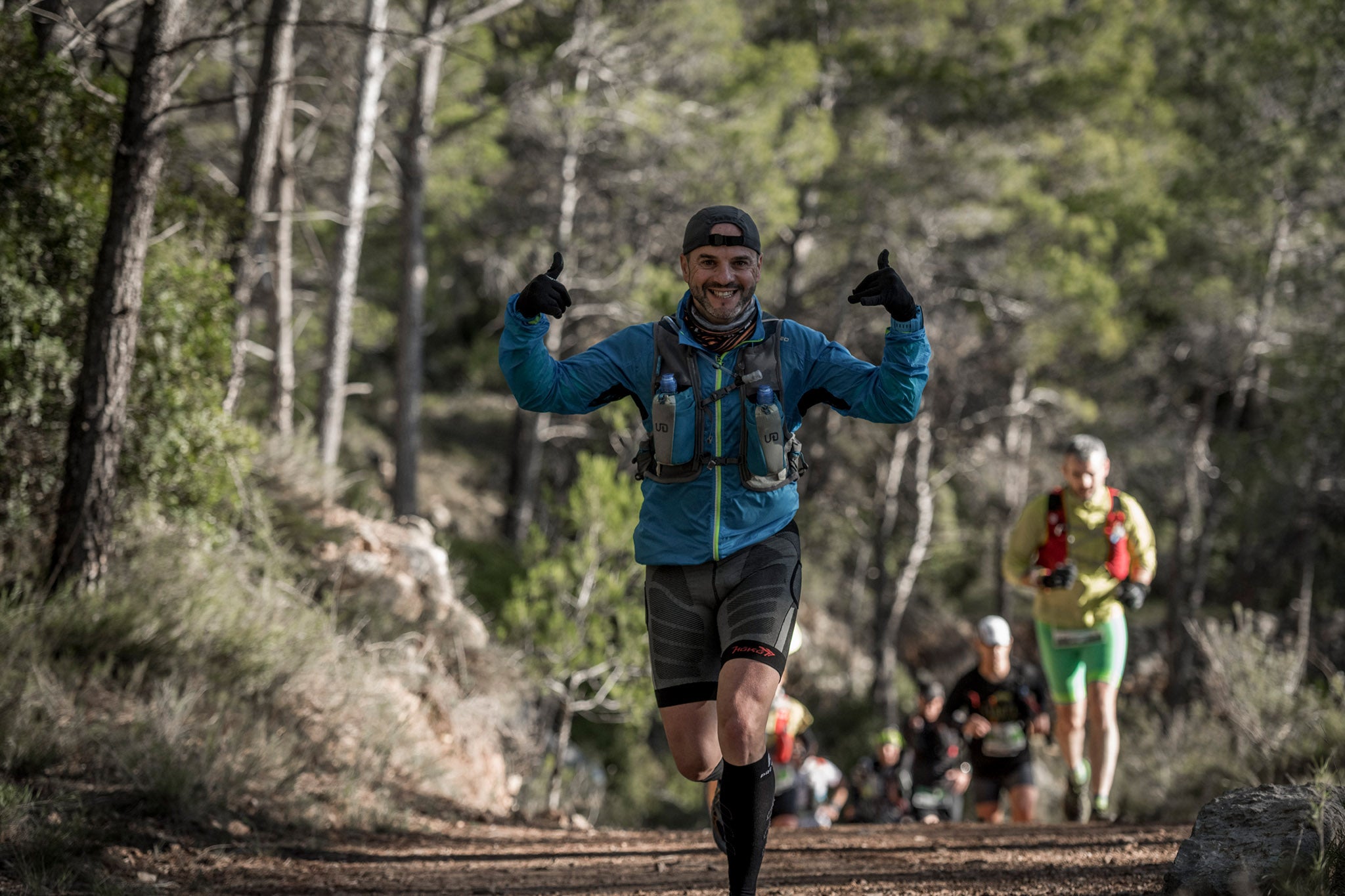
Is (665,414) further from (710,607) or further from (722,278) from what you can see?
(710,607)

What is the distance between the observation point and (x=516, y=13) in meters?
16.8

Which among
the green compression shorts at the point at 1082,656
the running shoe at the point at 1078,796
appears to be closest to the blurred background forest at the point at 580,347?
the running shoe at the point at 1078,796

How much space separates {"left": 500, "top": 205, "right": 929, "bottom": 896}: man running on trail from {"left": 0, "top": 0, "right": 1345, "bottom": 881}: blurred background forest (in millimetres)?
2507

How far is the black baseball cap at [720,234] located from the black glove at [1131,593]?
365 cm

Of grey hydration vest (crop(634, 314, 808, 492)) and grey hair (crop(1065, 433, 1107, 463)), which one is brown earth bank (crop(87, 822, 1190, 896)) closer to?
grey hydration vest (crop(634, 314, 808, 492))

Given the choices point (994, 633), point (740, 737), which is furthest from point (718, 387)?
point (994, 633)

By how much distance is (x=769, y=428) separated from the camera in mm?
3596

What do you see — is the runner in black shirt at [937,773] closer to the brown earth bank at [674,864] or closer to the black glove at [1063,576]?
the black glove at [1063,576]

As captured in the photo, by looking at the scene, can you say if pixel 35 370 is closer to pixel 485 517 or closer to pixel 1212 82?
pixel 485 517

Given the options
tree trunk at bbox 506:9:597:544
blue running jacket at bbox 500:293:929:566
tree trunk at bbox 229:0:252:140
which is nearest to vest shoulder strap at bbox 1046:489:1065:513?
blue running jacket at bbox 500:293:929:566

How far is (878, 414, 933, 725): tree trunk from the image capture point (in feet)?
68.7

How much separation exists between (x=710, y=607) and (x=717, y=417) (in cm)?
60

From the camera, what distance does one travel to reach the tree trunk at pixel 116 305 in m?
6.04

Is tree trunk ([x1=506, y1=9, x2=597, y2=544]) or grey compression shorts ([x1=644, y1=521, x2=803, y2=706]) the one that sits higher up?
tree trunk ([x1=506, y1=9, x2=597, y2=544])
